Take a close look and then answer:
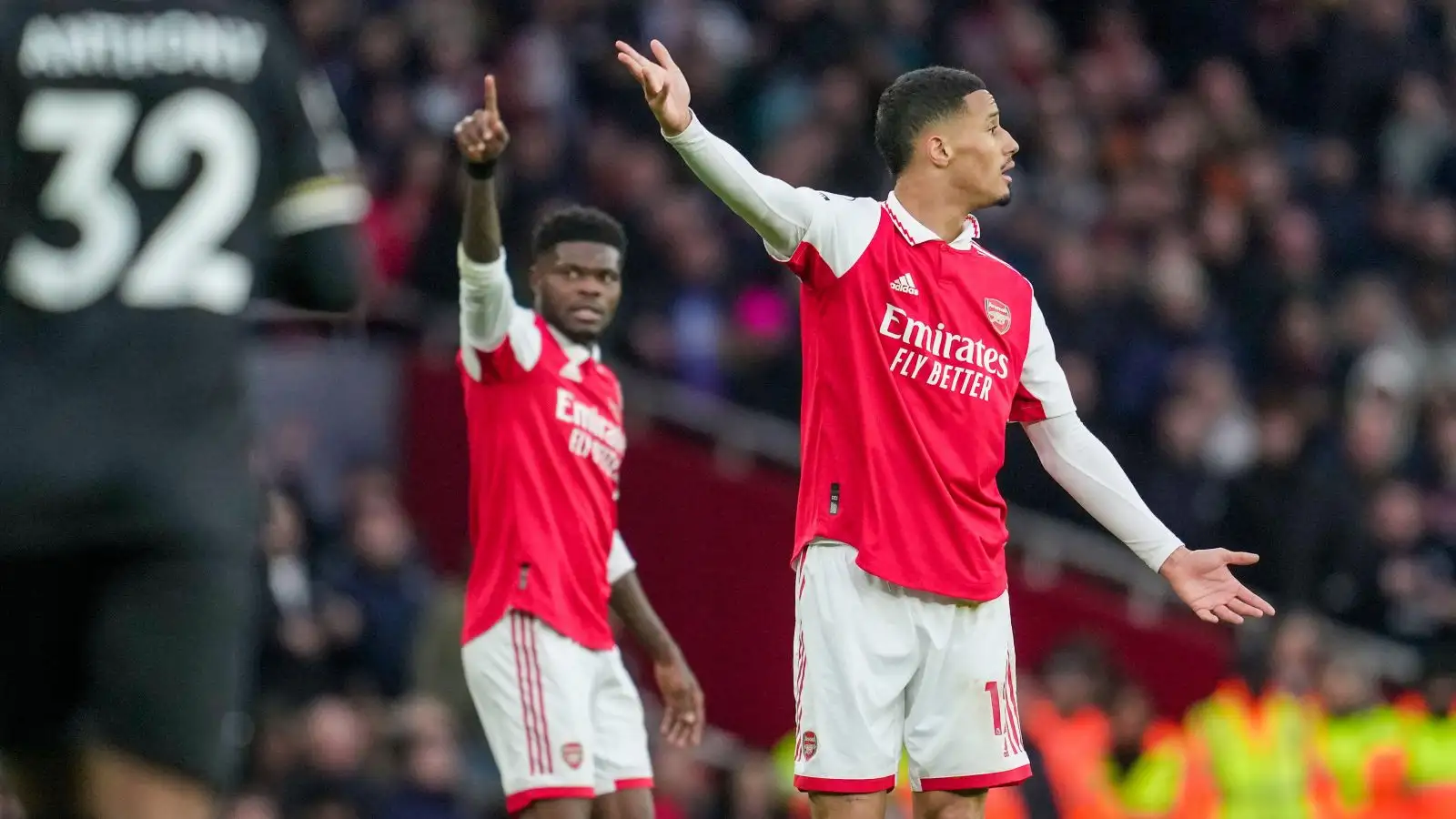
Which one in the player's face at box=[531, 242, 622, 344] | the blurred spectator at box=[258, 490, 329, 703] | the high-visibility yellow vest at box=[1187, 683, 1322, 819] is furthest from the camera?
the high-visibility yellow vest at box=[1187, 683, 1322, 819]

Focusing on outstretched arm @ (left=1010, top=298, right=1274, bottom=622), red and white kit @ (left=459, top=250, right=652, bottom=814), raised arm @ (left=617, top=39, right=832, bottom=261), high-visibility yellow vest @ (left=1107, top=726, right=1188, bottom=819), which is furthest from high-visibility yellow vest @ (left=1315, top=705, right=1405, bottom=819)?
raised arm @ (left=617, top=39, right=832, bottom=261)

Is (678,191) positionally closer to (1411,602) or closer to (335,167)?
(1411,602)

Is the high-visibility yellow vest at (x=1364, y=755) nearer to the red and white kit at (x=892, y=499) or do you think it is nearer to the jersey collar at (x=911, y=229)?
the red and white kit at (x=892, y=499)

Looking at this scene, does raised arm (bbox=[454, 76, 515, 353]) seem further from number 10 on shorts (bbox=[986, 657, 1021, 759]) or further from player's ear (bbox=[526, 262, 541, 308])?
number 10 on shorts (bbox=[986, 657, 1021, 759])

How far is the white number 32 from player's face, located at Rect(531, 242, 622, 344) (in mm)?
3127

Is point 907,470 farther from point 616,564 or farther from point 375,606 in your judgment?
point 375,606

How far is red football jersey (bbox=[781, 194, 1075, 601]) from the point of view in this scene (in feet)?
18.9

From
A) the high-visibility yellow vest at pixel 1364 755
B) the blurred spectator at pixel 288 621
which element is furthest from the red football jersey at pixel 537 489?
the high-visibility yellow vest at pixel 1364 755

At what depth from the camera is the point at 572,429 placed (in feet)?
22.2

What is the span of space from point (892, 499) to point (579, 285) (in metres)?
1.53

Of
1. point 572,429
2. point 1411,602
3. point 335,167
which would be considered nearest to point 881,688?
point 572,429

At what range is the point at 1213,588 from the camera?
5910mm

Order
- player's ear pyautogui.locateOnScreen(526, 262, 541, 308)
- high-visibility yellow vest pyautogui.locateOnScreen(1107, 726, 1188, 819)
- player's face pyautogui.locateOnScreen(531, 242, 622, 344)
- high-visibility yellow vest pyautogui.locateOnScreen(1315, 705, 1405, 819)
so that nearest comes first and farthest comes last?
player's face pyautogui.locateOnScreen(531, 242, 622, 344) → player's ear pyautogui.locateOnScreen(526, 262, 541, 308) → high-visibility yellow vest pyautogui.locateOnScreen(1107, 726, 1188, 819) → high-visibility yellow vest pyautogui.locateOnScreen(1315, 705, 1405, 819)

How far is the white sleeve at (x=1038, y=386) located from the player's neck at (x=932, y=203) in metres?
0.33
